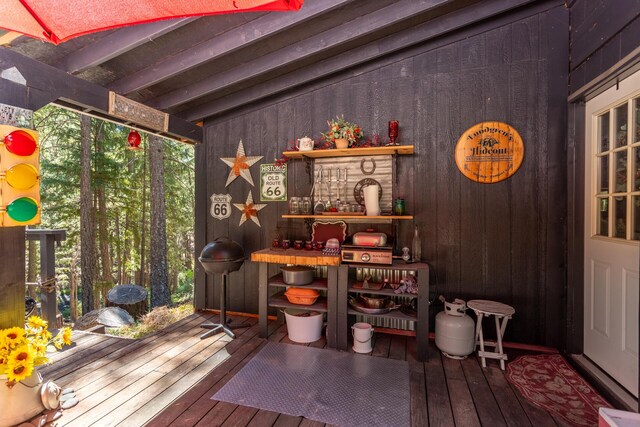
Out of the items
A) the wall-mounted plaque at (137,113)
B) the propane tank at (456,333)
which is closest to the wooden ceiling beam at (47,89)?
the wall-mounted plaque at (137,113)

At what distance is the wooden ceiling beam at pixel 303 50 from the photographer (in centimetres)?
281

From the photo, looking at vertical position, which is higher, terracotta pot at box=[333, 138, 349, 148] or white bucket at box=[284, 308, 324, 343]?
terracotta pot at box=[333, 138, 349, 148]

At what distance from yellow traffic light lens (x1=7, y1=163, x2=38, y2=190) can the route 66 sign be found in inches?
86.3

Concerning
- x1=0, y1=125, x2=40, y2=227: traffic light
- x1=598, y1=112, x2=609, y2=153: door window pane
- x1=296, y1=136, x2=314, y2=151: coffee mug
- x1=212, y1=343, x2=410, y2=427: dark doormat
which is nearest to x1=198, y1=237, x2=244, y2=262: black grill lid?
x1=212, y1=343, x2=410, y2=427: dark doormat

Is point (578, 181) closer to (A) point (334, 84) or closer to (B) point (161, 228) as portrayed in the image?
(A) point (334, 84)

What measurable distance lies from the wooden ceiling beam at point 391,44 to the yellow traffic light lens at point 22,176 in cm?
224

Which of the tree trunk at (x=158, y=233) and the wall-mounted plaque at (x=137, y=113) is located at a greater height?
the wall-mounted plaque at (x=137, y=113)

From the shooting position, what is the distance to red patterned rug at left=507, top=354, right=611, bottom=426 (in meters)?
2.13

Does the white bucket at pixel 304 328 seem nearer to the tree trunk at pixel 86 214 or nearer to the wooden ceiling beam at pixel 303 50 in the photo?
the wooden ceiling beam at pixel 303 50

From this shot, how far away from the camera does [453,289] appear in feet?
11.0

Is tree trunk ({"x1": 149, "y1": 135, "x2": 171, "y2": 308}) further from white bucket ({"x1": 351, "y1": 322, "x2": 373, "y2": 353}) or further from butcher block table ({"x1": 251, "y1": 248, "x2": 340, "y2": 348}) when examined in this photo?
white bucket ({"x1": 351, "y1": 322, "x2": 373, "y2": 353})

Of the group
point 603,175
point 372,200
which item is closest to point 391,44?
point 372,200

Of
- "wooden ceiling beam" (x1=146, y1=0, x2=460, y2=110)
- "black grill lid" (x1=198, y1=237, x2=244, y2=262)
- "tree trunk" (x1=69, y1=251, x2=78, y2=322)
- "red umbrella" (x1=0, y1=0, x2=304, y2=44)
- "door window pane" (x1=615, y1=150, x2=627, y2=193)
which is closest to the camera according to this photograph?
"red umbrella" (x1=0, y1=0, x2=304, y2=44)

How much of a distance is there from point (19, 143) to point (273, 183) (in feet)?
7.91
